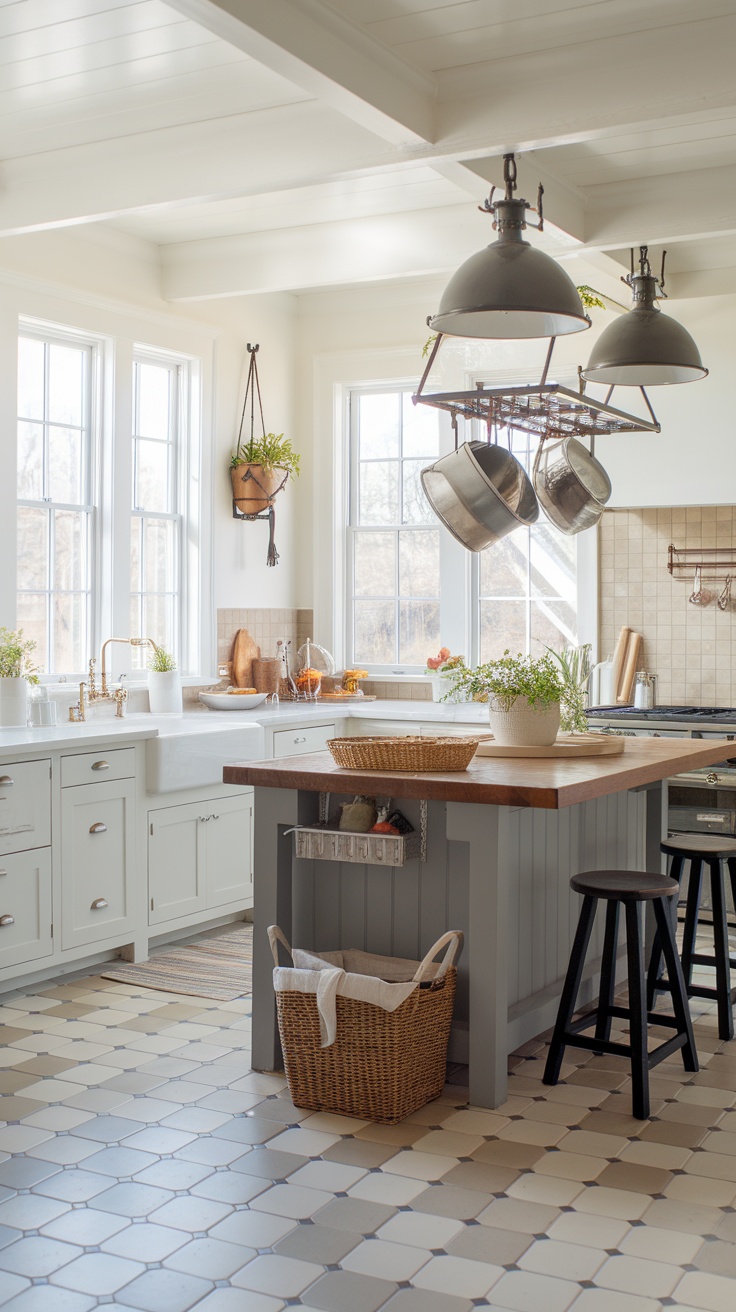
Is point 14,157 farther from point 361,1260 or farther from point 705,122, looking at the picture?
point 361,1260

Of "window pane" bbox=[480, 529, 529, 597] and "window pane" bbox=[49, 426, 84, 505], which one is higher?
"window pane" bbox=[49, 426, 84, 505]

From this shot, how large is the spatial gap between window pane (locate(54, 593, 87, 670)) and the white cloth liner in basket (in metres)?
2.47

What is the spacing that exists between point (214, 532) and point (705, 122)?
3282 mm

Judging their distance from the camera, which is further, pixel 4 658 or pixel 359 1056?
pixel 4 658

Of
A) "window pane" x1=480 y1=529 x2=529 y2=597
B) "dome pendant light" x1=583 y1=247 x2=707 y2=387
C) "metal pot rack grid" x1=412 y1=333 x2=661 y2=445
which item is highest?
"dome pendant light" x1=583 y1=247 x2=707 y2=387

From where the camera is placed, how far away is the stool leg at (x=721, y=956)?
4191mm

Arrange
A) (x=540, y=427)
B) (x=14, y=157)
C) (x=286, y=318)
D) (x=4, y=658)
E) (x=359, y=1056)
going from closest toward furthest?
(x=359, y=1056) < (x=540, y=427) < (x=14, y=157) < (x=4, y=658) < (x=286, y=318)

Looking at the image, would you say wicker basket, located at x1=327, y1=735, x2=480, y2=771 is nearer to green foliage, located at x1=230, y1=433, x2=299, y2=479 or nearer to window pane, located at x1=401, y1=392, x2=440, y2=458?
green foliage, located at x1=230, y1=433, x2=299, y2=479

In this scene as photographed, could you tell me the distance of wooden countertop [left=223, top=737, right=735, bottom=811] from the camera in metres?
3.37

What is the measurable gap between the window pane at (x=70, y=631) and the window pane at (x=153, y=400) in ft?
3.20

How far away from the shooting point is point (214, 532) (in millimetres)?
6648

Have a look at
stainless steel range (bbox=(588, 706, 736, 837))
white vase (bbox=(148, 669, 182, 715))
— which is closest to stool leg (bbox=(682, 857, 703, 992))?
stainless steel range (bbox=(588, 706, 736, 837))

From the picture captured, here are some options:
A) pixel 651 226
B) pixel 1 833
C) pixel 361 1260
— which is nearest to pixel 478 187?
pixel 651 226

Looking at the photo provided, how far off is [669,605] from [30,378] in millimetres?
3352
